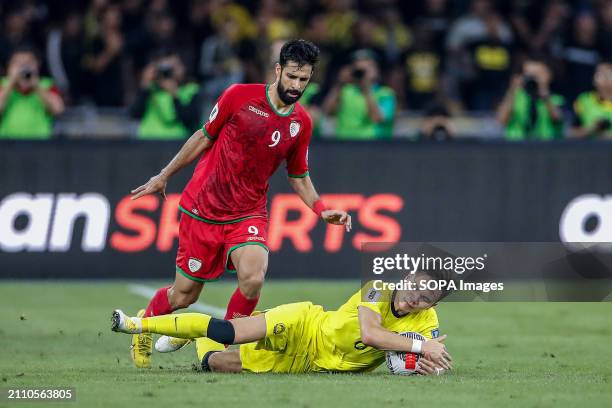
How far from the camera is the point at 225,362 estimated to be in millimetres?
9539

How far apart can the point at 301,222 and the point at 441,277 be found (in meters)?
7.16

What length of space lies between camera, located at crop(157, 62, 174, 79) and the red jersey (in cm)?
665

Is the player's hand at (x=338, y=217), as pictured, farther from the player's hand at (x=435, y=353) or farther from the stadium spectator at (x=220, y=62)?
the stadium spectator at (x=220, y=62)

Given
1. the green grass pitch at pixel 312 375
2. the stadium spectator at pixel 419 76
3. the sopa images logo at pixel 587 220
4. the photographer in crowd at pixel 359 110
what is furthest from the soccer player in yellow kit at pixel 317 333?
the stadium spectator at pixel 419 76

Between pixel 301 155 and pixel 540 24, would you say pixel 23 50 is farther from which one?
pixel 540 24

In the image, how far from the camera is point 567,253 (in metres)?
16.0

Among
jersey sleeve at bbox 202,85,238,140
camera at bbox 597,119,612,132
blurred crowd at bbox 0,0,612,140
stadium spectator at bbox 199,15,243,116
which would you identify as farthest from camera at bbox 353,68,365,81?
jersey sleeve at bbox 202,85,238,140

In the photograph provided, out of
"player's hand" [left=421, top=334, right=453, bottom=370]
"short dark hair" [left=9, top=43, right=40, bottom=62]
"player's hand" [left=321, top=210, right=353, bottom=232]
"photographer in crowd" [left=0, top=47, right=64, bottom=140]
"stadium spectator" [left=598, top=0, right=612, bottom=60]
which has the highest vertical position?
"stadium spectator" [left=598, top=0, right=612, bottom=60]

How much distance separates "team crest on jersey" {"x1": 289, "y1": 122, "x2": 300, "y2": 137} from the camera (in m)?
10.1

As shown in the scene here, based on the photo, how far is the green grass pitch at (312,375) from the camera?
324 inches

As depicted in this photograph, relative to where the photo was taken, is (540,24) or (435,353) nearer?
(435,353)

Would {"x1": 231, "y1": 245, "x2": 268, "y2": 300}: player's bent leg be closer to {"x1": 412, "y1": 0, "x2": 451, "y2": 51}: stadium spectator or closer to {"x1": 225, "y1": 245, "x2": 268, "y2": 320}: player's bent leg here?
{"x1": 225, "y1": 245, "x2": 268, "y2": 320}: player's bent leg

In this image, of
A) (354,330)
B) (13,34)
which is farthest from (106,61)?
(354,330)

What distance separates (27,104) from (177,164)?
7.32 m
